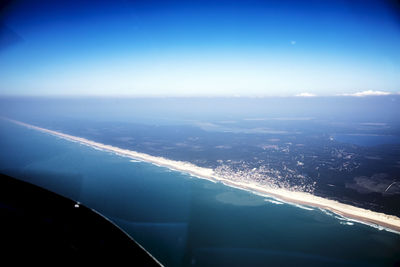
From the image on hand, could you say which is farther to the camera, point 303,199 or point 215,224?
point 303,199

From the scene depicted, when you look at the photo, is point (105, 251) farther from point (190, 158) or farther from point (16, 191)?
point (190, 158)

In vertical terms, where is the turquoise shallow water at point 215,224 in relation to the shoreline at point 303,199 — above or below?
below

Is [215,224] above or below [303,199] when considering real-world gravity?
below

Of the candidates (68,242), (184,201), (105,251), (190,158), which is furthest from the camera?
(190,158)

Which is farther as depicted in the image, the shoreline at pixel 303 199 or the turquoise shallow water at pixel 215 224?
the shoreline at pixel 303 199

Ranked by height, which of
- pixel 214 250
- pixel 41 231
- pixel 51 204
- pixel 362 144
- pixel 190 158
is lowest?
pixel 214 250

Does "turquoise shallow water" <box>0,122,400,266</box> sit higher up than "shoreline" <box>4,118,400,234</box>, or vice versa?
"shoreline" <box>4,118,400,234</box>

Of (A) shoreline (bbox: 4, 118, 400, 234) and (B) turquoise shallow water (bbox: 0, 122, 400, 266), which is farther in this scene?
(A) shoreline (bbox: 4, 118, 400, 234)

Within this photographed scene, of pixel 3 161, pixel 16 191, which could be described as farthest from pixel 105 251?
pixel 3 161
